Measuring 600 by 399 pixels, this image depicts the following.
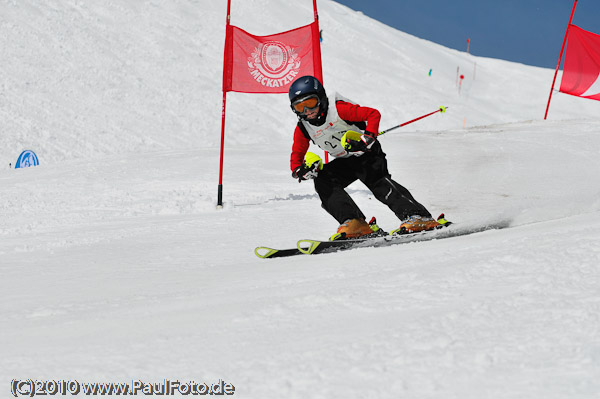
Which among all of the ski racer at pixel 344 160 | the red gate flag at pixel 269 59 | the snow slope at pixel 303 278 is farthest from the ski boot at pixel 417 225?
the red gate flag at pixel 269 59

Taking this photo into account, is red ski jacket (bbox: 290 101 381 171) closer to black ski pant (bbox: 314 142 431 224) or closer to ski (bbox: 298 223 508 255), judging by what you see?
black ski pant (bbox: 314 142 431 224)

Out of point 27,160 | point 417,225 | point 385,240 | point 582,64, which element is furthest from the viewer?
point 27,160

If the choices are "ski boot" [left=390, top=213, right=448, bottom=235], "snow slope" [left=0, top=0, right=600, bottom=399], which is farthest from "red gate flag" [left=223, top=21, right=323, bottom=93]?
"ski boot" [left=390, top=213, right=448, bottom=235]

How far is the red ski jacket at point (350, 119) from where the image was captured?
4711mm

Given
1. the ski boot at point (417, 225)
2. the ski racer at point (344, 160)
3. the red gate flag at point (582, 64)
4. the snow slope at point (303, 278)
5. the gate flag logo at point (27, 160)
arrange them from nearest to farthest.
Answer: the snow slope at point (303, 278)
the ski boot at point (417, 225)
the ski racer at point (344, 160)
the red gate flag at point (582, 64)
the gate flag logo at point (27, 160)

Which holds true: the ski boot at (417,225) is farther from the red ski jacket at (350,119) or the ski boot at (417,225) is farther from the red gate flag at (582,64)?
the red gate flag at (582,64)

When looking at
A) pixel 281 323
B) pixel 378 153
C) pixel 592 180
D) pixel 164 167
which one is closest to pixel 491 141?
pixel 592 180

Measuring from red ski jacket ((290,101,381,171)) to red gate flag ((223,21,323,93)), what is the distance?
269 centimetres

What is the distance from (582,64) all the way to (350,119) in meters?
10.6

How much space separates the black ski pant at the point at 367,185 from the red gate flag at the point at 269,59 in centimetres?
301

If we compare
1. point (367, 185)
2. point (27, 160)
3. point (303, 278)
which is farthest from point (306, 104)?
point (27, 160)

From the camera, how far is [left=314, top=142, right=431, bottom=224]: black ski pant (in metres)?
4.66

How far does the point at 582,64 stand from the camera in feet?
43.9

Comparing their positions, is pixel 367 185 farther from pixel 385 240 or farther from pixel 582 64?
pixel 582 64
